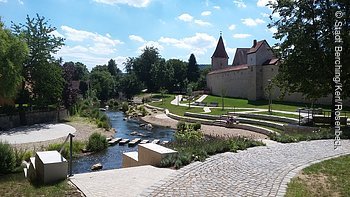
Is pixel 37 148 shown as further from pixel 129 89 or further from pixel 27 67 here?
pixel 129 89

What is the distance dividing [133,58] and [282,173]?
83.8m

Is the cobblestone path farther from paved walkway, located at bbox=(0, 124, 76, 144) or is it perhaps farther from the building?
the building

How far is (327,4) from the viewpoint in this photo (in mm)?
17141

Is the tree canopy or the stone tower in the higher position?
the stone tower

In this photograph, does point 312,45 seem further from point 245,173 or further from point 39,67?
point 39,67

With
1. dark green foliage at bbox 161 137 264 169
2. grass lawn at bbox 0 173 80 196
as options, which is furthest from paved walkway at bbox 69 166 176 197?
dark green foliage at bbox 161 137 264 169

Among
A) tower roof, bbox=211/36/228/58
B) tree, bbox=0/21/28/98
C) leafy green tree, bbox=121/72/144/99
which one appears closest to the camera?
tree, bbox=0/21/28/98

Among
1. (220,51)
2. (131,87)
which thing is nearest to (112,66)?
(131,87)

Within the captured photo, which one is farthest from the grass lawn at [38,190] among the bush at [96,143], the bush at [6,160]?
the bush at [96,143]

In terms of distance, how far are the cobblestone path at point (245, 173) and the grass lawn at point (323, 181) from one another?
202 mm

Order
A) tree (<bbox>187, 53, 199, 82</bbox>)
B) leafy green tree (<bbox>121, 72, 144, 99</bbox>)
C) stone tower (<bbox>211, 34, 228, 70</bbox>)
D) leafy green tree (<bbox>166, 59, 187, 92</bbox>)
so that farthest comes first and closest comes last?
tree (<bbox>187, 53, 199, 82</bbox>), leafy green tree (<bbox>166, 59, 187, 92</bbox>), leafy green tree (<bbox>121, 72, 144, 99</bbox>), stone tower (<bbox>211, 34, 228, 70</bbox>)

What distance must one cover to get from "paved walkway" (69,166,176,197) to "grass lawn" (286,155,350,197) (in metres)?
2.64

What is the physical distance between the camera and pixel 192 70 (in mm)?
79312

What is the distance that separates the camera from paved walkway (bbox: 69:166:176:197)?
233 inches
